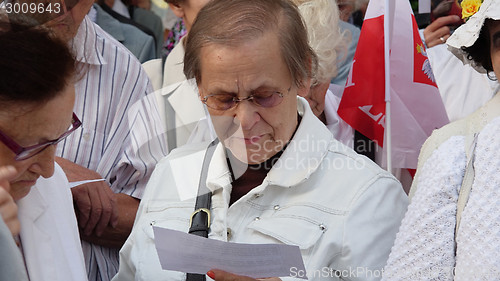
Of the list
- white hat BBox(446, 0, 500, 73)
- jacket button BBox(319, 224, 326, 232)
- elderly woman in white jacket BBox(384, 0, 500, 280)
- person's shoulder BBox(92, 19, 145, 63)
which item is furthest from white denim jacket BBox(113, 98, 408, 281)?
person's shoulder BBox(92, 19, 145, 63)

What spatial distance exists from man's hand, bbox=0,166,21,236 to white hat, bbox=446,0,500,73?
6.08ft

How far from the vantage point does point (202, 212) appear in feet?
9.90

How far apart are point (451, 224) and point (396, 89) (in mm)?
1616

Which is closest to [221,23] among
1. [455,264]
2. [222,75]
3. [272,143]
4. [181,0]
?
[222,75]

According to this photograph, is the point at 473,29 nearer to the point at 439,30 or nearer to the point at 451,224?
the point at 451,224

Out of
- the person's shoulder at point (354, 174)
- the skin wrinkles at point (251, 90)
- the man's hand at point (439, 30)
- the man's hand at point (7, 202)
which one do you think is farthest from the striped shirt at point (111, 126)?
the man's hand at point (439, 30)

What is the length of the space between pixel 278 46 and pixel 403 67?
1.32 meters

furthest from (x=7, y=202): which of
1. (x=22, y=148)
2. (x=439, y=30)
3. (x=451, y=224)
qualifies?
(x=439, y=30)

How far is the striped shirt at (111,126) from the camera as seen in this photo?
3.53 m

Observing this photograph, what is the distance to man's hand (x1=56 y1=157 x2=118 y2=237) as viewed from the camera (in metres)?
3.35

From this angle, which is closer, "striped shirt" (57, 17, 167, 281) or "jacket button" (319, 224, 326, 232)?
"jacket button" (319, 224, 326, 232)

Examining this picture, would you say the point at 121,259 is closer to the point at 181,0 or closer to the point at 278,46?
the point at 278,46

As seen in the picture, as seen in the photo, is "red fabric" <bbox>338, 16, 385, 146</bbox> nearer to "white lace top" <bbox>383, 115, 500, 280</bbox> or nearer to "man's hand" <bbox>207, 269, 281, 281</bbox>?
"white lace top" <bbox>383, 115, 500, 280</bbox>

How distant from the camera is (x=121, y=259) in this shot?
3182 millimetres
